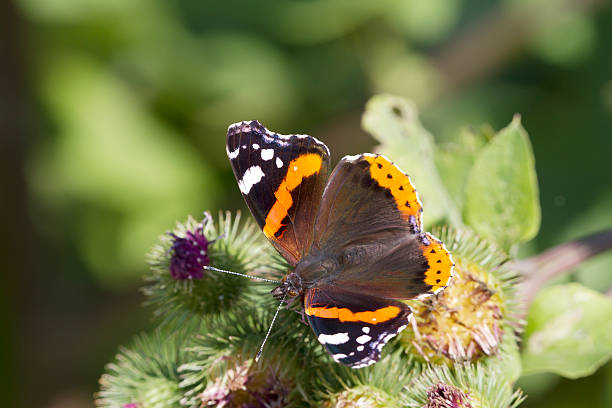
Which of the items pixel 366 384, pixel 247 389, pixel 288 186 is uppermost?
pixel 288 186

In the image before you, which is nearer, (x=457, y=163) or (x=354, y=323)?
(x=354, y=323)

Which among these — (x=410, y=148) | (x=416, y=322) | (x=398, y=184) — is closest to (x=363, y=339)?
(x=416, y=322)

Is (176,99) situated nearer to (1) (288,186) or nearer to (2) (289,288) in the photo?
(1) (288,186)

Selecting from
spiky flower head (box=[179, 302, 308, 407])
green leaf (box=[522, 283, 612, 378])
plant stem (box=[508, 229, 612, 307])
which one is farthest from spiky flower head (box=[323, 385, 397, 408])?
plant stem (box=[508, 229, 612, 307])

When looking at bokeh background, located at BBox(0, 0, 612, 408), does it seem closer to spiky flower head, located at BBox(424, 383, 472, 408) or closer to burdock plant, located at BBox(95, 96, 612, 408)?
burdock plant, located at BBox(95, 96, 612, 408)

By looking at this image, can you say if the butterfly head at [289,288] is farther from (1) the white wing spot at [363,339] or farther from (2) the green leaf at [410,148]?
(2) the green leaf at [410,148]
